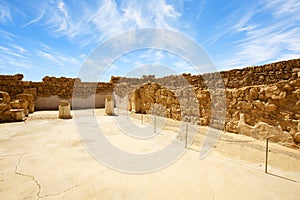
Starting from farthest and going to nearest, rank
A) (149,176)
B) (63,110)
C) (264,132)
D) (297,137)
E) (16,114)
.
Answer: (63,110)
(16,114)
(264,132)
(297,137)
(149,176)

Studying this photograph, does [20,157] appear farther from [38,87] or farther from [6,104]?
[38,87]

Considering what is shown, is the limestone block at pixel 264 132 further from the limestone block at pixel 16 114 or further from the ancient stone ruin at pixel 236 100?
the limestone block at pixel 16 114

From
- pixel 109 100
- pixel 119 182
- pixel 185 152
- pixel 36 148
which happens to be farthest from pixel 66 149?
pixel 109 100

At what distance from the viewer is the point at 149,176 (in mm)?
3207

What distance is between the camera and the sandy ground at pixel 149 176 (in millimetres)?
2625

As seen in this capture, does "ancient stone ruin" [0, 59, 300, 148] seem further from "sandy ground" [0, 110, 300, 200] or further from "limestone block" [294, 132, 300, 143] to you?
"sandy ground" [0, 110, 300, 200]

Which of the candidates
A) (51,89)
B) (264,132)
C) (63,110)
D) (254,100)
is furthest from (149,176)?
(51,89)

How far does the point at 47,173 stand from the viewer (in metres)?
3.21

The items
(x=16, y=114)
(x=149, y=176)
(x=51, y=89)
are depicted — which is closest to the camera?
(x=149, y=176)

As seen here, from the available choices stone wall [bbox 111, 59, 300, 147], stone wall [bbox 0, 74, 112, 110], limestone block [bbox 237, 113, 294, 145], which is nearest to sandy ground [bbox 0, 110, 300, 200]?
limestone block [bbox 237, 113, 294, 145]

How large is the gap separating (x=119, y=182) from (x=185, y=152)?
2.18 metres

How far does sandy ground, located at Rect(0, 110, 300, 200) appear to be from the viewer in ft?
8.61

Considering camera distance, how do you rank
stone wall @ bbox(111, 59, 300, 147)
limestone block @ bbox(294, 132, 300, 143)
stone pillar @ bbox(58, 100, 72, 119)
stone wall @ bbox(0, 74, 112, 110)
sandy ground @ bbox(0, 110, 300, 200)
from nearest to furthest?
1. sandy ground @ bbox(0, 110, 300, 200)
2. limestone block @ bbox(294, 132, 300, 143)
3. stone wall @ bbox(111, 59, 300, 147)
4. stone pillar @ bbox(58, 100, 72, 119)
5. stone wall @ bbox(0, 74, 112, 110)

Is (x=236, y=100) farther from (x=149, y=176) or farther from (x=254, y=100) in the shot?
(x=149, y=176)
